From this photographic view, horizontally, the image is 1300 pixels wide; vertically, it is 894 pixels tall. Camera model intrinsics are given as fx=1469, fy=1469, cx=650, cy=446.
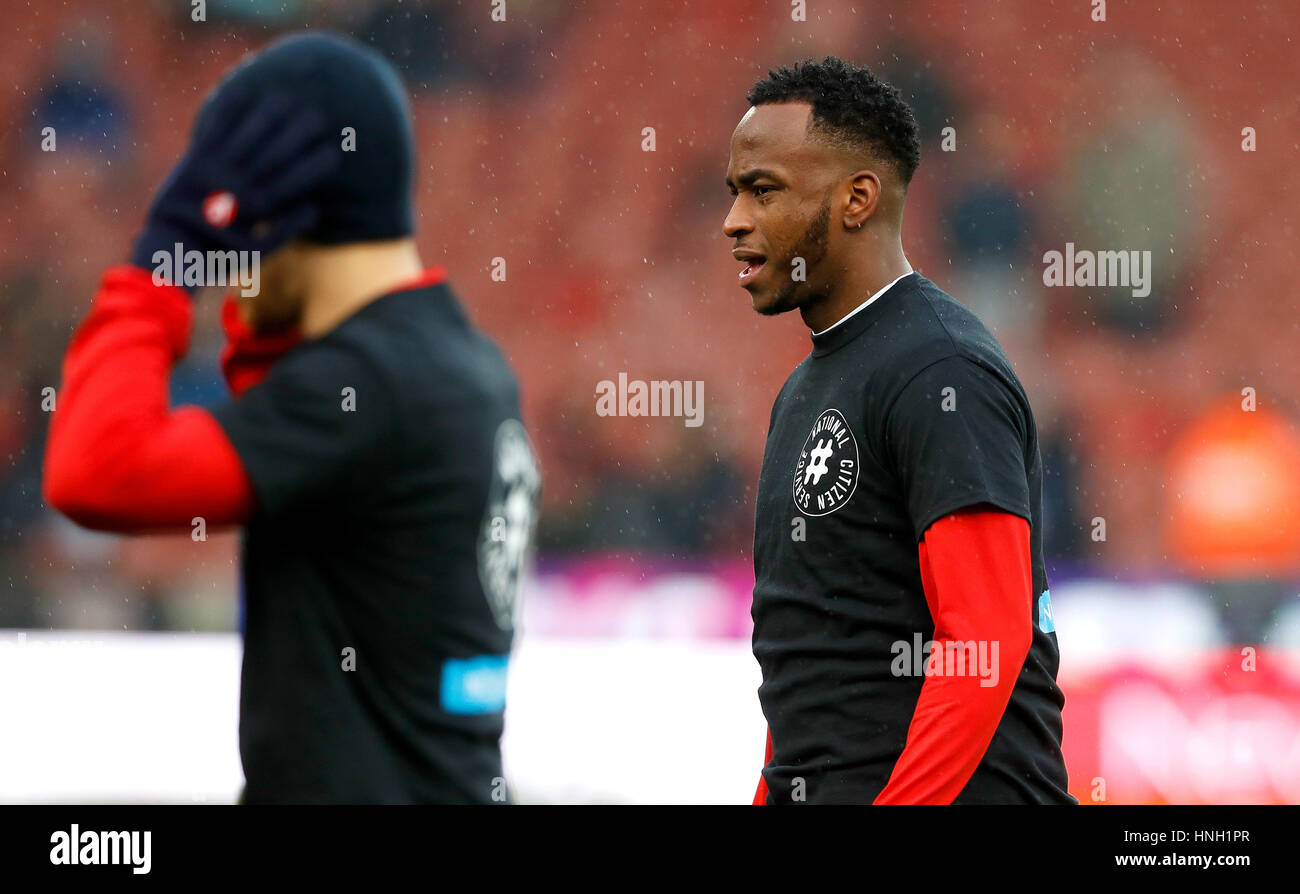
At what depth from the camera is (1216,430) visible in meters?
10.2

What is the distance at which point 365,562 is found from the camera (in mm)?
1495

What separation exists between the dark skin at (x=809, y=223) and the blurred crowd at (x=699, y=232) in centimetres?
668

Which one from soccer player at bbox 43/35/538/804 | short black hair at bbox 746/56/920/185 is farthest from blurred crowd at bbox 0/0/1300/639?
soccer player at bbox 43/35/538/804

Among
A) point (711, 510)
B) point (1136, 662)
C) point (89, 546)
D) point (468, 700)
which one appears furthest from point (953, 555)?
point (89, 546)

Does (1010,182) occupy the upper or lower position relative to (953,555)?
upper

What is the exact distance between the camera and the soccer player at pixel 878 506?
6.52 feet

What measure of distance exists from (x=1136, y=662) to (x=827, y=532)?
4923mm

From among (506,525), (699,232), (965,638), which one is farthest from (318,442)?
(699,232)

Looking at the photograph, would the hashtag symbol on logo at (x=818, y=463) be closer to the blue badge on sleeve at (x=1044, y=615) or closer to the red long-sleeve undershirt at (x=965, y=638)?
the red long-sleeve undershirt at (x=965, y=638)

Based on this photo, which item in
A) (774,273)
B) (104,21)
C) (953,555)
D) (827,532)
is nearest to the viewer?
(953,555)

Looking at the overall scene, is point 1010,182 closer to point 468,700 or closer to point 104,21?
point 104,21

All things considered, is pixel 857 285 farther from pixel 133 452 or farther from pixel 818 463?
pixel 133 452

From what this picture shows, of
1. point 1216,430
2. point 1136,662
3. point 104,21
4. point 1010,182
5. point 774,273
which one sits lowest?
point 1136,662

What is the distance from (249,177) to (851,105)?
3.95 ft
